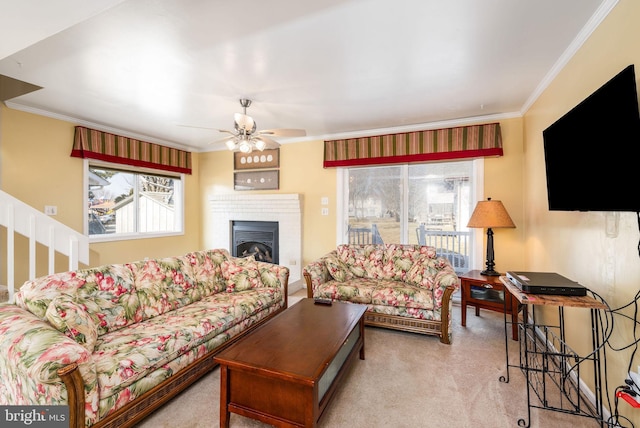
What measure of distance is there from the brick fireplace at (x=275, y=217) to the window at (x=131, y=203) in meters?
0.78

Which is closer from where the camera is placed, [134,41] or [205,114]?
[134,41]

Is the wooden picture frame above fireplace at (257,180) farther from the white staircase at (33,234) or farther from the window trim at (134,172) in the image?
the white staircase at (33,234)

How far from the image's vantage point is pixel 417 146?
3924 mm

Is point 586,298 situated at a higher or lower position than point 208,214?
lower

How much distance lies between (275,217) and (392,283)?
2362mm

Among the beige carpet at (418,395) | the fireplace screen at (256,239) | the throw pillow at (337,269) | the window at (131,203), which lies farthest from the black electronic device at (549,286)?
the window at (131,203)

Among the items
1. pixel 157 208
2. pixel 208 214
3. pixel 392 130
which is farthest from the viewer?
pixel 208 214

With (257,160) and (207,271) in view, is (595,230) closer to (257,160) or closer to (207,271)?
(207,271)

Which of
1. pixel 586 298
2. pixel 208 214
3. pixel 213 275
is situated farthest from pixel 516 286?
pixel 208 214

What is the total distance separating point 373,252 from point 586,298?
215cm

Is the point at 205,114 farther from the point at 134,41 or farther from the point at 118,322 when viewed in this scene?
the point at 118,322

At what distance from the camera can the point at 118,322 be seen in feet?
6.60

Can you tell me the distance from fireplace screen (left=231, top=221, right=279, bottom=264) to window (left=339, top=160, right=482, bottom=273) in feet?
4.14

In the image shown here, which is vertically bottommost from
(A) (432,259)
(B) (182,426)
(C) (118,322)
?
(B) (182,426)
